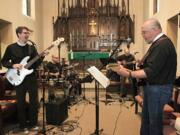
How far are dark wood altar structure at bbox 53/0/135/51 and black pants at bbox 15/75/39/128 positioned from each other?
6.06 metres

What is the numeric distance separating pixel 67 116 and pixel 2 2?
3370 millimetres

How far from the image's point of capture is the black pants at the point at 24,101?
164 inches

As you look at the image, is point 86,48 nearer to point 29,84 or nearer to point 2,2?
point 2,2

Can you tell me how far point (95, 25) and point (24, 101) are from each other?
21.3 ft

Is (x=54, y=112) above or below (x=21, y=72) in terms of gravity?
below

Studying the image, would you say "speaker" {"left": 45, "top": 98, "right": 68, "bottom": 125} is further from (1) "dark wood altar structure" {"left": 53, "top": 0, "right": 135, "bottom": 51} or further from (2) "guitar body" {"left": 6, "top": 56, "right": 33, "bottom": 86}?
(1) "dark wood altar structure" {"left": 53, "top": 0, "right": 135, "bottom": 51}

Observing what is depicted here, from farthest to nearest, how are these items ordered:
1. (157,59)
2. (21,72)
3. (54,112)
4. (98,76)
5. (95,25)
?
(95,25) < (54,112) < (21,72) < (98,76) < (157,59)

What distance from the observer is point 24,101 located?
4.24m

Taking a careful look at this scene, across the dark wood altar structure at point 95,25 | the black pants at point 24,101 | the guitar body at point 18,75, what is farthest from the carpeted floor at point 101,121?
the dark wood altar structure at point 95,25

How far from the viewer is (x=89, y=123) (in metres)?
4.78

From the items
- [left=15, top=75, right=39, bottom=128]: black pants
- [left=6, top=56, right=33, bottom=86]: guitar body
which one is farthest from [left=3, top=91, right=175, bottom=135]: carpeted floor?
[left=6, top=56, right=33, bottom=86]: guitar body

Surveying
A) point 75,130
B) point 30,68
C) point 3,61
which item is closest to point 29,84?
point 30,68

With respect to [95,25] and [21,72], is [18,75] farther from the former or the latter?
[95,25]

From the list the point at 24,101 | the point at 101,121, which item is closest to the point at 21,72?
the point at 24,101
